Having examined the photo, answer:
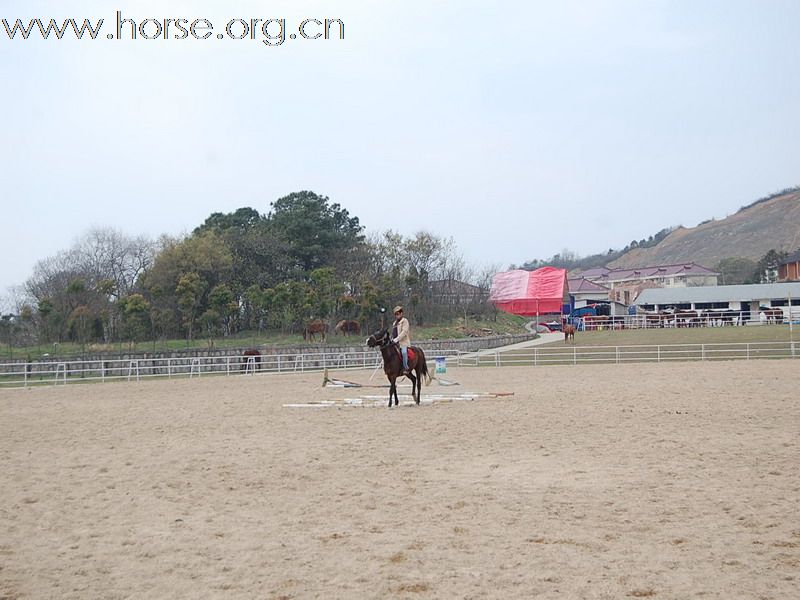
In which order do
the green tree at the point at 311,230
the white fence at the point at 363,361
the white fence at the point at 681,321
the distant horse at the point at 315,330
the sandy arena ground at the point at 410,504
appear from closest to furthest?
the sandy arena ground at the point at 410,504, the white fence at the point at 363,361, the distant horse at the point at 315,330, the green tree at the point at 311,230, the white fence at the point at 681,321

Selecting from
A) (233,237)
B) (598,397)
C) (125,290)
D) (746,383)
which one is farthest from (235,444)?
(125,290)

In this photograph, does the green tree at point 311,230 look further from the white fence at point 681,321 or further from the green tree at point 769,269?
the green tree at point 769,269

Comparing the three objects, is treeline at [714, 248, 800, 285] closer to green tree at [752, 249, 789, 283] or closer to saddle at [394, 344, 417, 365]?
green tree at [752, 249, 789, 283]

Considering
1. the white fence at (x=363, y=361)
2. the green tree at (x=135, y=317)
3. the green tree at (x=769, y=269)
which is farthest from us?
the green tree at (x=769, y=269)

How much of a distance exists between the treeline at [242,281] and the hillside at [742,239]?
11996cm

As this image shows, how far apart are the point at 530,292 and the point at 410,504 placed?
66.3 meters

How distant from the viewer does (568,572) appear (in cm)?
522

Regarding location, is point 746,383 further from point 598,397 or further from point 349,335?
point 349,335

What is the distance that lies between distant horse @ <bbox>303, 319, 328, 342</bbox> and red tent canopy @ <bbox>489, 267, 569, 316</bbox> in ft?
101

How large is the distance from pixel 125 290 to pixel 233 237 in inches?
347

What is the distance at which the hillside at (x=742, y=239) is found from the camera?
161625mm

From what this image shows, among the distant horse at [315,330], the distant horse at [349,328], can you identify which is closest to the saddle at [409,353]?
the distant horse at [315,330]

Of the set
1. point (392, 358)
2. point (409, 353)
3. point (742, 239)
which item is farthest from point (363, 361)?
point (742, 239)

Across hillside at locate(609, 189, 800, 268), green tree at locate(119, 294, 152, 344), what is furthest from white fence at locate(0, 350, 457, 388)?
hillside at locate(609, 189, 800, 268)
